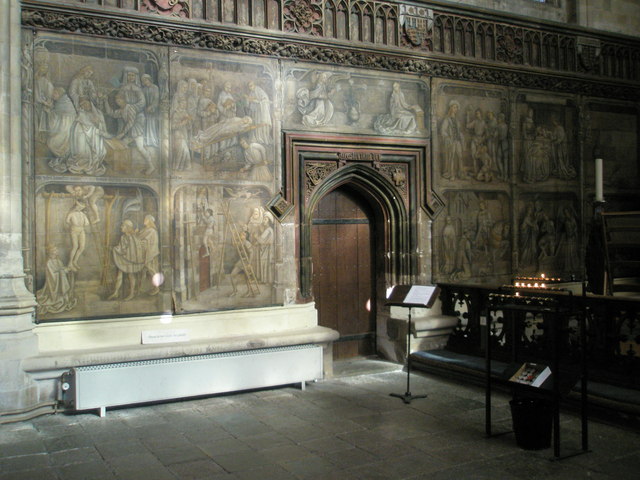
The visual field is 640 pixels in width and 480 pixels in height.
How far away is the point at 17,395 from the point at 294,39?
5.46 m

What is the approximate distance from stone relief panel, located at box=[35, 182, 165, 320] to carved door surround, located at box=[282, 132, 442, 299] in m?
1.78

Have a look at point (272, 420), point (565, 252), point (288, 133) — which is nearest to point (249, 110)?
point (288, 133)

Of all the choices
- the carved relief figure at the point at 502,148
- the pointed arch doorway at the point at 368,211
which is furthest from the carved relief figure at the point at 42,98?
the carved relief figure at the point at 502,148

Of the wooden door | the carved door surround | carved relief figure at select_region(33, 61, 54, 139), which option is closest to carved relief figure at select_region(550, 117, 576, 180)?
the carved door surround

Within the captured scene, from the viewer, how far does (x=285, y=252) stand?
8562 mm

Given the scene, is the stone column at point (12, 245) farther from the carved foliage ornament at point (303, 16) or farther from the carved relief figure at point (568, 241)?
the carved relief figure at point (568, 241)

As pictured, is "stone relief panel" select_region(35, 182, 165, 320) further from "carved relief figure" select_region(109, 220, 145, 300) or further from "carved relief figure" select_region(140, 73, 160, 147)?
"carved relief figure" select_region(140, 73, 160, 147)

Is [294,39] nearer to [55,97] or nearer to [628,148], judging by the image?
[55,97]

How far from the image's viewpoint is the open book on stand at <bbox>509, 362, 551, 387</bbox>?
18.5ft

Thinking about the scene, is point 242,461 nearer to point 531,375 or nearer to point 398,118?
point 531,375

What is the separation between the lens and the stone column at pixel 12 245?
675cm

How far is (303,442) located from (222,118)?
13.8ft

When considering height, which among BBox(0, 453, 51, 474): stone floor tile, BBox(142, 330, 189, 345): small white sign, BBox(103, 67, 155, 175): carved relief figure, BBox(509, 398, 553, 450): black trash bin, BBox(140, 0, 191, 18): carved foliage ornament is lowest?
BBox(0, 453, 51, 474): stone floor tile

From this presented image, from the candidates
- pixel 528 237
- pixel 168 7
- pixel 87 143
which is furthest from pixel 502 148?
pixel 87 143
